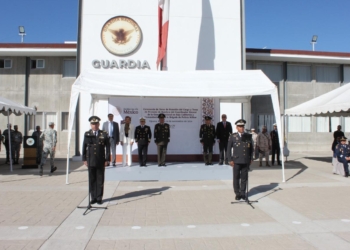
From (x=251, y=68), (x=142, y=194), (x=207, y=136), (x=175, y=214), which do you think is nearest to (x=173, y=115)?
(x=207, y=136)

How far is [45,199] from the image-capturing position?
24.9 feet

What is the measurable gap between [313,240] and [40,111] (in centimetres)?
1829

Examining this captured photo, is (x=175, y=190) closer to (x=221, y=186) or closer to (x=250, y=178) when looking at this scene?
(x=221, y=186)

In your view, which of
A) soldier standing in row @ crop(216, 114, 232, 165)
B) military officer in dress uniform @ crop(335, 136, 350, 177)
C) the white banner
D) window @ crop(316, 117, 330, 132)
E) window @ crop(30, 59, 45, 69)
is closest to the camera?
military officer in dress uniform @ crop(335, 136, 350, 177)

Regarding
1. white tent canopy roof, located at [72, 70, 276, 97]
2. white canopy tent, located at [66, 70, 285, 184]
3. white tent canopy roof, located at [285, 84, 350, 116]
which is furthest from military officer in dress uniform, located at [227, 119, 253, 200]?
white tent canopy roof, located at [285, 84, 350, 116]

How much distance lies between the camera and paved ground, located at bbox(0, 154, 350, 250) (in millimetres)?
4902

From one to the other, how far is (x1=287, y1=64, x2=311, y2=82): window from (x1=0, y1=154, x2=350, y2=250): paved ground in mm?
12266

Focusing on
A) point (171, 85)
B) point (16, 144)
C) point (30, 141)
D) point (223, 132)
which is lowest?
point (16, 144)

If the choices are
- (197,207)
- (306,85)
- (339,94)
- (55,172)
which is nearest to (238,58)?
(339,94)

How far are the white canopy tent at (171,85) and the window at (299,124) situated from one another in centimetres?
1178

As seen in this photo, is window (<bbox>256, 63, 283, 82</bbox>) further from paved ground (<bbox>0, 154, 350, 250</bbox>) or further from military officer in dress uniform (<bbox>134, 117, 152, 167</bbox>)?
paved ground (<bbox>0, 154, 350, 250</bbox>)

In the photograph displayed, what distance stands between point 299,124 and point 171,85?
14159mm

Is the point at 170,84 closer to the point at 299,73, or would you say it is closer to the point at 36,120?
the point at 36,120

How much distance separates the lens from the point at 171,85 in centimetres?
1086
